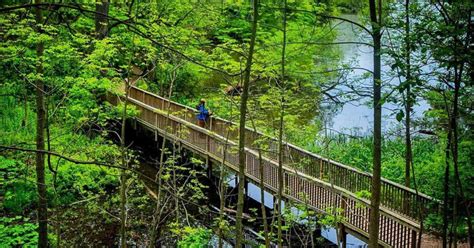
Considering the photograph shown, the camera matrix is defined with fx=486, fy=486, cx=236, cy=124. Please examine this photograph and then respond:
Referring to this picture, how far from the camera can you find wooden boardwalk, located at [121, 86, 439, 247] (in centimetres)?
986

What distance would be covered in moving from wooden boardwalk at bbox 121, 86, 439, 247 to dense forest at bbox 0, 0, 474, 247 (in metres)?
0.08

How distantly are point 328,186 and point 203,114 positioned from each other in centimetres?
526

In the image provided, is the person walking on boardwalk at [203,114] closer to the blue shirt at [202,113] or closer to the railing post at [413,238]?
the blue shirt at [202,113]

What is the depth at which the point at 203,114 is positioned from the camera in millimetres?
15250

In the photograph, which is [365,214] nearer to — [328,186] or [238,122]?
[328,186]

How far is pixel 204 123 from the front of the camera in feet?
52.0

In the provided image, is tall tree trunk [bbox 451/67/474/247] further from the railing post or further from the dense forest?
the railing post

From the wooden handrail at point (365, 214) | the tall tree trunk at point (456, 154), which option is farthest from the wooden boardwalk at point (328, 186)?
the tall tree trunk at point (456, 154)

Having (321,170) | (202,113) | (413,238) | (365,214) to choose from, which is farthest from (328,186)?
(202,113)

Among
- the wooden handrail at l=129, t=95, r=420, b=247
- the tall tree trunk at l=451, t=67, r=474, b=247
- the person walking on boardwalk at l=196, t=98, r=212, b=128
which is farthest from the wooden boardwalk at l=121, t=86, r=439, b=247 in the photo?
the tall tree trunk at l=451, t=67, r=474, b=247

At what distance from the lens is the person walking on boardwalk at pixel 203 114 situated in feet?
49.6

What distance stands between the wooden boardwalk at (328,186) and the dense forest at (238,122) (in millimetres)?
84

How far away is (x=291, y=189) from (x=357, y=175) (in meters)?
2.07

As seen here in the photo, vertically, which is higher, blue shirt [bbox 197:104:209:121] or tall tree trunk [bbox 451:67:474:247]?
tall tree trunk [bbox 451:67:474:247]
